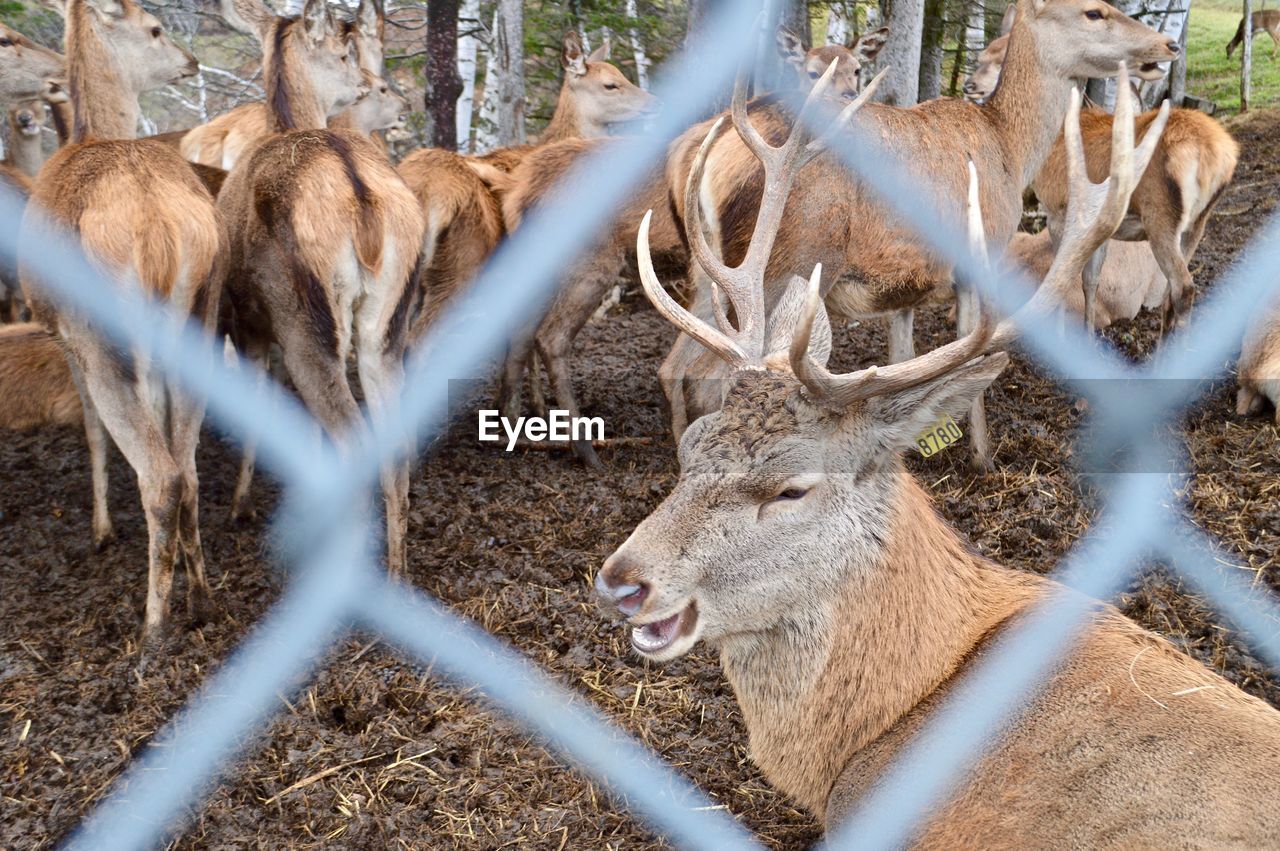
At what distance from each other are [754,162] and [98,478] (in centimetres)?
296

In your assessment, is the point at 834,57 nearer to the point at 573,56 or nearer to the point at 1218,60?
the point at 573,56

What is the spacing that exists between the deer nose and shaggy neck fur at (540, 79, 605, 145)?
5783mm

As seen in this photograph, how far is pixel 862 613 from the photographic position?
251 cm

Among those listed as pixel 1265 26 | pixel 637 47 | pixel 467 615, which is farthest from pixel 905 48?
pixel 1265 26

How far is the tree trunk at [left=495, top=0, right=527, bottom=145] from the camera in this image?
306 inches

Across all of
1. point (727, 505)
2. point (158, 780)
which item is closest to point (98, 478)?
point (158, 780)

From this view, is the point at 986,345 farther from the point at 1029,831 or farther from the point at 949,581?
the point at 1029,831

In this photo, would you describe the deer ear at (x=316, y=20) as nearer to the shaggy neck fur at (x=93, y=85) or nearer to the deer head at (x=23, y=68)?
the shaggy neck fur at (x=93, y=85)

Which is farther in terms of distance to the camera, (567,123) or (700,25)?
(567,123)

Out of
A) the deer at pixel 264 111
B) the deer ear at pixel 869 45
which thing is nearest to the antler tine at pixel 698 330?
the deer at pixel 264 111

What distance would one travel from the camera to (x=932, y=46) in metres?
10.2

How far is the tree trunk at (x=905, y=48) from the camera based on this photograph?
600 cm

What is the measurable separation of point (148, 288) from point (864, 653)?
2.67 meters

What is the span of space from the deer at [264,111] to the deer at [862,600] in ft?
16.0
